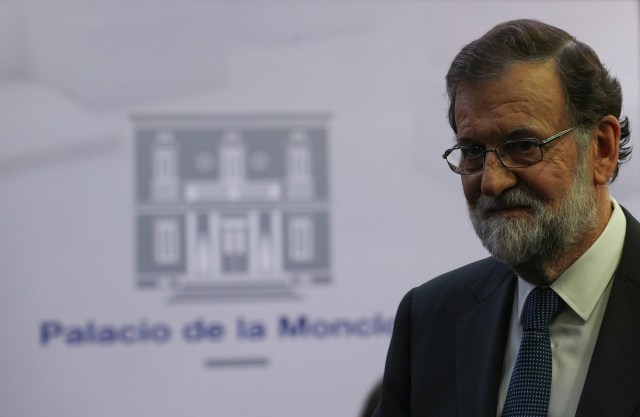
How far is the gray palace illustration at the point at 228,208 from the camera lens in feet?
11.2

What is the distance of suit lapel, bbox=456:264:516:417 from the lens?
5.67 feet

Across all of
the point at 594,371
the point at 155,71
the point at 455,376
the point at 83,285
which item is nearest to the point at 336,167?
the point at 155,71

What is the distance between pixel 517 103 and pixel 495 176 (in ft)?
0.45

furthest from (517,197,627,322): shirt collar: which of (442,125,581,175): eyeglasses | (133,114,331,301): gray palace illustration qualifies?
(133,114,331,301): gray palace illustration

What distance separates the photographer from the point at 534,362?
5.46ft

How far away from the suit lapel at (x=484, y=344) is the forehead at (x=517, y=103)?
0.36m

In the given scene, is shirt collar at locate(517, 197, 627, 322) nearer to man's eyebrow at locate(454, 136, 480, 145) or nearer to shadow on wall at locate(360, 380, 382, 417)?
man's eyebrow at locate(454, 136, 480, 145)

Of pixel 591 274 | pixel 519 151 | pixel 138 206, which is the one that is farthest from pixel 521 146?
pixel 138 206

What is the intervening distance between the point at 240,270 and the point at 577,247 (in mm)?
1857

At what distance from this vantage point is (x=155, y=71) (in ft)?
11.4

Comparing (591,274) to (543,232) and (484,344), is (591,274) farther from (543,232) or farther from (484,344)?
(484,344)

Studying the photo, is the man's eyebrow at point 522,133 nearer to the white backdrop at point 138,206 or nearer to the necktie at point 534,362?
the necktie at point 534,362

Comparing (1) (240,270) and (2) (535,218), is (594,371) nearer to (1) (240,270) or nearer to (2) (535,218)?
(2) (535,218)

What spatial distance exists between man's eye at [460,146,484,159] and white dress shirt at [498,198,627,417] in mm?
268
